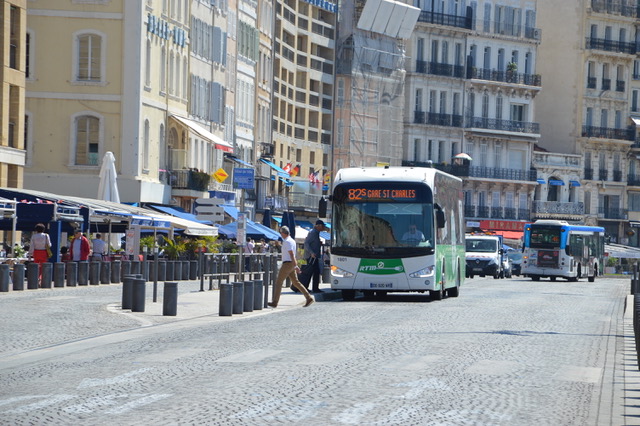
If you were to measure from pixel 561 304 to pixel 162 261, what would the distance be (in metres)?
13.4

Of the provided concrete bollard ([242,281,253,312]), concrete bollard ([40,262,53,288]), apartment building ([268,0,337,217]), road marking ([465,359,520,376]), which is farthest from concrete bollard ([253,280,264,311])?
apartment building ([268,0,337,217])

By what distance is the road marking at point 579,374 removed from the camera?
1739 centimetres

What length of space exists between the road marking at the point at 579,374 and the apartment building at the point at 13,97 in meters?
35.4

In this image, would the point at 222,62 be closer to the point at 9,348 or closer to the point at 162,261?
the point at 162,261

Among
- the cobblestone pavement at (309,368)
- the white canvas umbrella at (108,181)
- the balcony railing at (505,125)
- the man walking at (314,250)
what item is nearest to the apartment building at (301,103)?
the balcony railing at (505,125)

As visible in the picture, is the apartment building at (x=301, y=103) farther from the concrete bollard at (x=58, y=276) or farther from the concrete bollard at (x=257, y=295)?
the concrete bollard at (x=257, y=295)

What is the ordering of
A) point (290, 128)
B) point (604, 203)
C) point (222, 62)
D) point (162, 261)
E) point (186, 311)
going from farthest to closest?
point (604, 203) < point (290, 128) < point (222, 62) < point (162, 261) < point (186, 311)

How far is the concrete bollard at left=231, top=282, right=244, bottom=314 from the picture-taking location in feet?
98.3

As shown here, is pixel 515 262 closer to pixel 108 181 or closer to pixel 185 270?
pixel 185 270

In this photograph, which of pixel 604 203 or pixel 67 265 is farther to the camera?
pixel 604 203

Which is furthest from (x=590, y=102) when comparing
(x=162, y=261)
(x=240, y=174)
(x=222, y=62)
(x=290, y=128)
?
(x=162, y=261)

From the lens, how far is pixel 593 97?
12050 cm

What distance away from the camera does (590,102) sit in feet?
396

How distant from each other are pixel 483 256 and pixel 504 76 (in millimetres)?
39754
